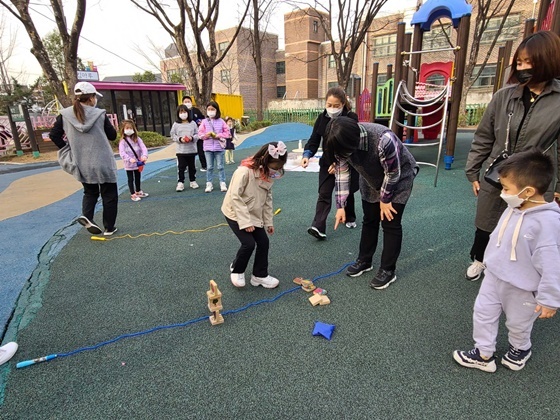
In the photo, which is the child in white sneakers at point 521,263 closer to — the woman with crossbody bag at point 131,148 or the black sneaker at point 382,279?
the black sneaker at point 382,279

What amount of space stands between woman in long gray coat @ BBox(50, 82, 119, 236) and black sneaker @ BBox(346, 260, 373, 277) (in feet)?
9.31

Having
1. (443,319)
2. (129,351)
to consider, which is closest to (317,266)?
(443,319)

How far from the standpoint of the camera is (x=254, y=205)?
104 inches

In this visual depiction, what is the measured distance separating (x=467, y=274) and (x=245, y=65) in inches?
1482

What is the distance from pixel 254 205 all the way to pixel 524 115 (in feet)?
6.12

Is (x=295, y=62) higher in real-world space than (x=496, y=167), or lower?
higher

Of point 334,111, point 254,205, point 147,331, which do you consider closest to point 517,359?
point 254,205

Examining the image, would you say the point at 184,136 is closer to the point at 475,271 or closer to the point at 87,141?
the point at 87,141

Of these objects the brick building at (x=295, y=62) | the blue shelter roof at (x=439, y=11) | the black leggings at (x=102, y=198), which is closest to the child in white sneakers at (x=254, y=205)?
the black leggings at (x=102, y=198)

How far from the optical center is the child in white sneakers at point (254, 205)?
250 centimetres

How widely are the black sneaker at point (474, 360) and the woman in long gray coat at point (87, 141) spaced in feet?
12.2

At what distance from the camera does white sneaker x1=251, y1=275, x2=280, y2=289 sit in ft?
9.34

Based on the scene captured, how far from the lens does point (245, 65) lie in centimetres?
3656

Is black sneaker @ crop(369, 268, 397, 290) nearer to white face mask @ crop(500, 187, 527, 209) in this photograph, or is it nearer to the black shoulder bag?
the black shoulder bag
